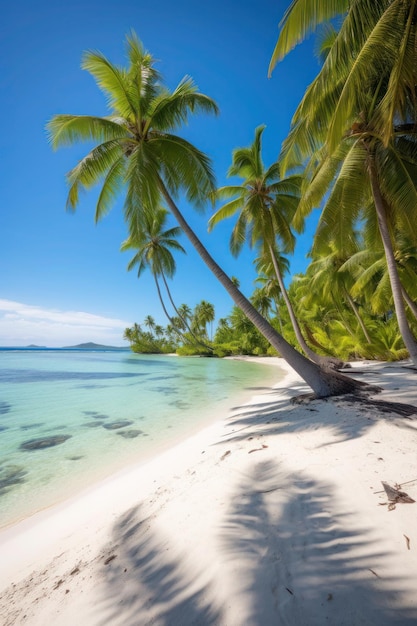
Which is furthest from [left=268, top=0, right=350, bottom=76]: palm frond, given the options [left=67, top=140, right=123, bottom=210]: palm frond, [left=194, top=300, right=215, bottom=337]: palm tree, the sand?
[left=194, top=300, right=215, bottom=337]: palm tree

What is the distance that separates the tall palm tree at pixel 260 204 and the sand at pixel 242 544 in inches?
360

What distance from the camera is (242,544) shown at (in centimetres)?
197

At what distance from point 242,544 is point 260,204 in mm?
12383

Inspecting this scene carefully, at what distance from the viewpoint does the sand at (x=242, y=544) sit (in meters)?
1.47

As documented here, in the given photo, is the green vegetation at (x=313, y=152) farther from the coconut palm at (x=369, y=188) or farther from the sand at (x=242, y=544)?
the sand at (x=242, y=544)

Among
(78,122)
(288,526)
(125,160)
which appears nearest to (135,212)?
(125,160)

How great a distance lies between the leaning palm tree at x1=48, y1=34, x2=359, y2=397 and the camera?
7.10 meters

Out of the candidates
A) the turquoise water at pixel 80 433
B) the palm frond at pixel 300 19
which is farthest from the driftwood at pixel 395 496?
the palm frond at pixel 300 19

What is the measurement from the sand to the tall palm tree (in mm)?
9146

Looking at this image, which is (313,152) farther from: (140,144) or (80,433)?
(80,433)

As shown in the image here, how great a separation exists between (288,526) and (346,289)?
1694 cm

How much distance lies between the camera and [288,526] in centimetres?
209

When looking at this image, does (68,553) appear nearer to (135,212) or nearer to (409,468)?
(409,468)

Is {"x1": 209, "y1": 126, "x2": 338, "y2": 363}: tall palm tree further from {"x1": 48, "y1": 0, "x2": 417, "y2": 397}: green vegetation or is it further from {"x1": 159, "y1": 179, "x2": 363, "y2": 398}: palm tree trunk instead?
{"x1": 159, "y1": 179, "x2": 363, "y2": 398}: palm tree trunk
